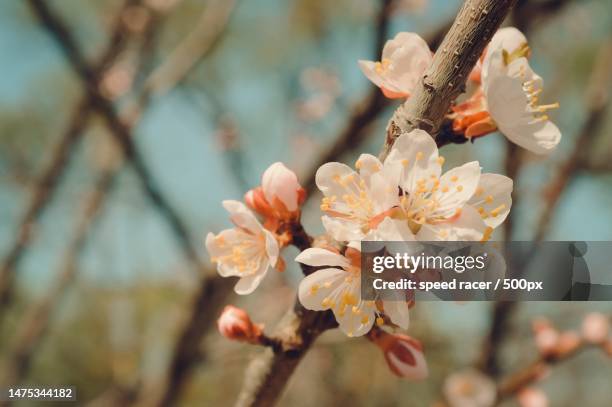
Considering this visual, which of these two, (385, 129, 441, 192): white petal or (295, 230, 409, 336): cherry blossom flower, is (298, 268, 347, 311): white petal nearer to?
(295, 230, 409, 336): cherry blossom flower

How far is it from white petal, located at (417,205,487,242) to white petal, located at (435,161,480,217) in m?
0.02

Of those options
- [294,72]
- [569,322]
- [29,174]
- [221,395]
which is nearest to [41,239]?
[29,174]

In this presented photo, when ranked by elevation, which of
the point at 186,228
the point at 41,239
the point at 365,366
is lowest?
the point at 365,366

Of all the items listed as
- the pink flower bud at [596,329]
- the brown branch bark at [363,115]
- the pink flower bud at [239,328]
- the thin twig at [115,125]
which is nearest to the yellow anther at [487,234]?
the pink flower bud at [239,328]

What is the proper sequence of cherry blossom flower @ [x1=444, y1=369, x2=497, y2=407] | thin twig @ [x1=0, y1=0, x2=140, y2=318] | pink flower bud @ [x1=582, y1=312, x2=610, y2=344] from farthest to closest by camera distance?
thin twig @ [x1=0, y1=0, x2=140, y2=318], cherry blossom flower @ [x1=444, y1=369, x2=497, y2=407], pink flower bud @ [x1=582, y1=312, x2=610, y2=344]

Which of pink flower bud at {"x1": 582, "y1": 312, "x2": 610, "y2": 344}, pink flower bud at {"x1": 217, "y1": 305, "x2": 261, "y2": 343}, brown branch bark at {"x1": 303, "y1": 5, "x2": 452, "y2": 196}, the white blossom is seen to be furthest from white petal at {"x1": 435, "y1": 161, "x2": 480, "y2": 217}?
pink flower bud at {"x1": 582, "y1": 312, "x2": 610, "y2": 344}

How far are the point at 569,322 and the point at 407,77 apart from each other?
2.86m

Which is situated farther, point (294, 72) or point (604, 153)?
point (294, 72)

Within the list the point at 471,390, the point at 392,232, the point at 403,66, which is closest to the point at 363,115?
the point at 403,66

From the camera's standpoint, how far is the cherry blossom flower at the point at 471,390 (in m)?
2.20

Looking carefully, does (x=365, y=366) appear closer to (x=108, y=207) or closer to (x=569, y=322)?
(x=569, y=322)

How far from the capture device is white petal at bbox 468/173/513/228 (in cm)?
60

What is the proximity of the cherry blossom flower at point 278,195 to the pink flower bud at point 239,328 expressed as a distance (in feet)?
0.51

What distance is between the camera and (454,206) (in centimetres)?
60
